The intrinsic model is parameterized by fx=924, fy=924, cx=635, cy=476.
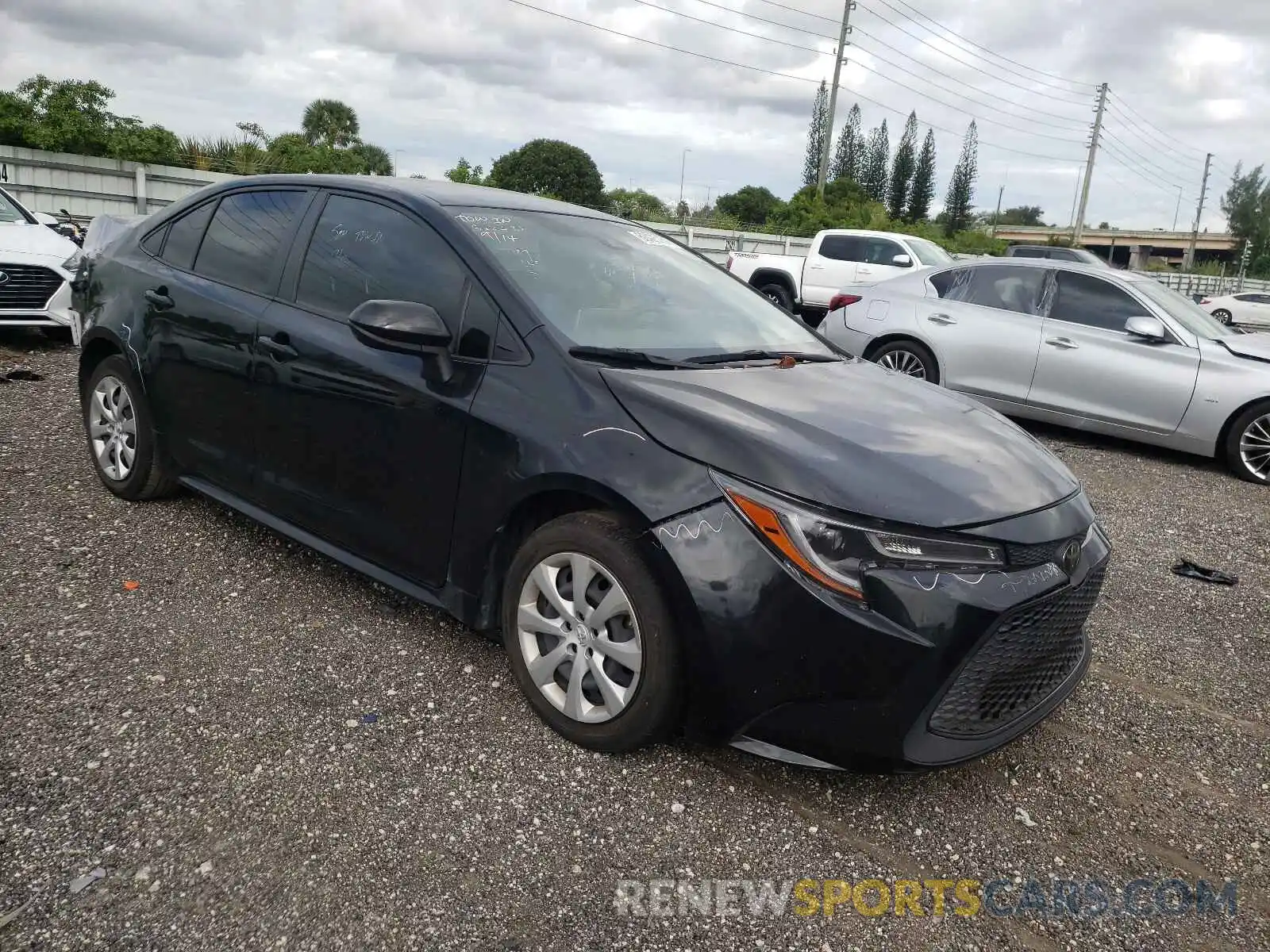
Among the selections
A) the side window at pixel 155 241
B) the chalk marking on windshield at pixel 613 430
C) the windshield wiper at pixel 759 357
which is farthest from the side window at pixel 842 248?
the chalk marking on windshield at pixel 613 430

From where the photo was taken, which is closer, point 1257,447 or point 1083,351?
point 1257,447

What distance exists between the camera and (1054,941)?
220 centimetres

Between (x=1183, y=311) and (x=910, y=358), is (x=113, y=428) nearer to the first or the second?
(x=910, y=358)

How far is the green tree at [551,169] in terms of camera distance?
198 ft

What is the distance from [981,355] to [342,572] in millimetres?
5841

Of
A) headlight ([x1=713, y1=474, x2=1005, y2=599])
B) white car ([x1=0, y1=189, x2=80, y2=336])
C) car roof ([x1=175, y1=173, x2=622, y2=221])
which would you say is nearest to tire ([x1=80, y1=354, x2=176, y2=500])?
car roof ([x1=175, y1=173, x2=622, y2=221])

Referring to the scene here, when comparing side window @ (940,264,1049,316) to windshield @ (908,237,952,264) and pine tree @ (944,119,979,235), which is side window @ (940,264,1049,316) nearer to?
windshield @ (908,237,952,264)

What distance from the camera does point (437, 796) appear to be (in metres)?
2.55

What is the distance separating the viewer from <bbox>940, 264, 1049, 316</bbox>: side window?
778 centimetres

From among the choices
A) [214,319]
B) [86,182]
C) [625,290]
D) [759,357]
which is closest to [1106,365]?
[759,357]

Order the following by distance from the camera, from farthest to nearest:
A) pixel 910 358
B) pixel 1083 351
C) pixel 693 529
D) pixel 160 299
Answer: pixel 910 358 → pixel 1083 351 → pixel 160 299 → pixel 693 529

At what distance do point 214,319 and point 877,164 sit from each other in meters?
86.9

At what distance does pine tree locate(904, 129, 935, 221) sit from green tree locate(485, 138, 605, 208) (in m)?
34.7

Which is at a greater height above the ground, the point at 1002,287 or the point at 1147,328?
the point at 1002,287
